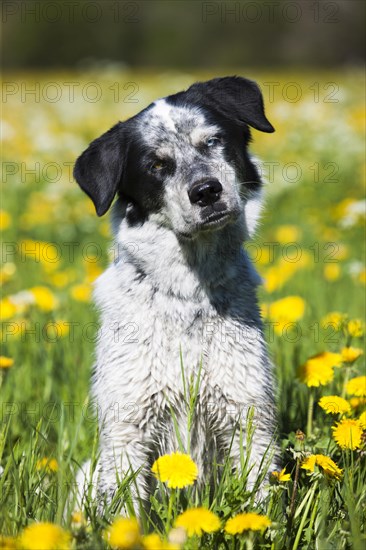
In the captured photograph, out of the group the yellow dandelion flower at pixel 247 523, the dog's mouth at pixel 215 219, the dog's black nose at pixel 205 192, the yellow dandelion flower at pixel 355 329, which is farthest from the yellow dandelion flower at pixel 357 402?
the yellow dandelion flower at pixel 247 523

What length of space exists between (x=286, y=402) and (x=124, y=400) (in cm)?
111

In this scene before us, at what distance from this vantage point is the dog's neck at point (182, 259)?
138 inches

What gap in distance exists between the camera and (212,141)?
363 cm

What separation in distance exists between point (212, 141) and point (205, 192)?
44 centimetres

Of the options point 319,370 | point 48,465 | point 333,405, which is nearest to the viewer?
point 333,405

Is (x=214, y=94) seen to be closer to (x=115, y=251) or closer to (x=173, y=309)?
(x=115, y=251)

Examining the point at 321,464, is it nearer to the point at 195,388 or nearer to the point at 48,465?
the point at 195,388

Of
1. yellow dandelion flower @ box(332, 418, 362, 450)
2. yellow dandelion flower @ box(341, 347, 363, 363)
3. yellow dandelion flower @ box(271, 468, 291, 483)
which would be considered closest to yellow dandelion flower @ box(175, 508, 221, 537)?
yellow dandelion flower @ box(271, 468, 291, 483)

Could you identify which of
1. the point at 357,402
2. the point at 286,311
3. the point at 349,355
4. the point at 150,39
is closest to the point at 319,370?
the point at 349,355

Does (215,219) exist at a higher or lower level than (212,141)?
lower

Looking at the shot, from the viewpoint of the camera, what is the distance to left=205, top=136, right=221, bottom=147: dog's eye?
3.61 meters

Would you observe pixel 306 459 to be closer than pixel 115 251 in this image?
Yes

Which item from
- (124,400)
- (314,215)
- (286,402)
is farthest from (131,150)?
(314,215)

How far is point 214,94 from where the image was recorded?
384cm
